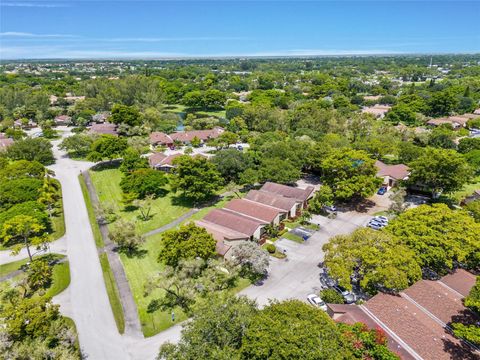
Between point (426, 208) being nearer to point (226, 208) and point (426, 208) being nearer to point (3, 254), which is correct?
point (226, 208)

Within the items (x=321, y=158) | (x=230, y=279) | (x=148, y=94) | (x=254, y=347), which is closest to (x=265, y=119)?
(x=321, y=158)

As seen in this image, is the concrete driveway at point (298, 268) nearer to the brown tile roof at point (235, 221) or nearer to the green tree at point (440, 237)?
the brown tile roof at point (235, 221)

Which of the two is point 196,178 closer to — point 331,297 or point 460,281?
point 331,297

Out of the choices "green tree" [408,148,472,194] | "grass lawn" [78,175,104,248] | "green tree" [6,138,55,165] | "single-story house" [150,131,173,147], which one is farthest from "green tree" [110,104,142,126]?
"green tree" [408,148,472,194]

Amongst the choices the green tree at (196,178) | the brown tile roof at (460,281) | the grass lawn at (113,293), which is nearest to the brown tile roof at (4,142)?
the green tree at (196,178)

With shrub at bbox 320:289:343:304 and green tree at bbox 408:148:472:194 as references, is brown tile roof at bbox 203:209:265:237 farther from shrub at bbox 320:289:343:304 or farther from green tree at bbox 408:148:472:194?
green tree at bbox 408:148:472:194

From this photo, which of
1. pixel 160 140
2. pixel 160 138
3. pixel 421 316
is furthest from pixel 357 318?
pixel 160 138
